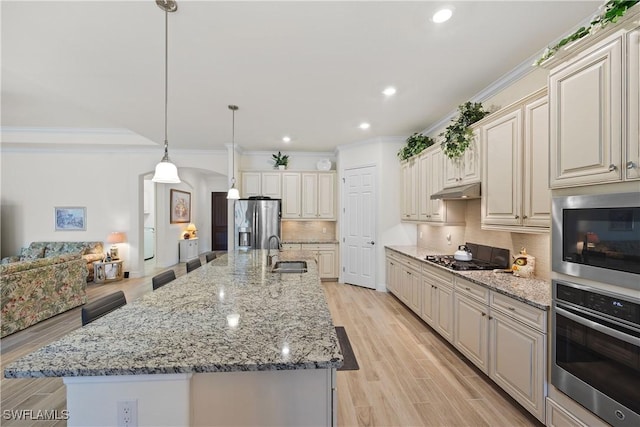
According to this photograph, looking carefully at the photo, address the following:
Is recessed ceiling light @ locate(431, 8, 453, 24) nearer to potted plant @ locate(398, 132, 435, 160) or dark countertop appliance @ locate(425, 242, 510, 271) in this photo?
dark countertop appliance @ locate(425, 242, 510, 271)

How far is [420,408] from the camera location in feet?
6.90

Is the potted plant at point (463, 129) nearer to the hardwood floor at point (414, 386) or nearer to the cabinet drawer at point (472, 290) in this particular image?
the cabinet drawer at point (472, 290)

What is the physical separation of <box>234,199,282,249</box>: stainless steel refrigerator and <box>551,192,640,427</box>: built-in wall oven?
4435mm

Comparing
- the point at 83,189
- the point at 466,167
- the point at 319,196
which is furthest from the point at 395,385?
the point at 83,189

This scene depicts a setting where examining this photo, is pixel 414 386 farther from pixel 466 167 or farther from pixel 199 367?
pixel 466 167

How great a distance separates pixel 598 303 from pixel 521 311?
0.54m

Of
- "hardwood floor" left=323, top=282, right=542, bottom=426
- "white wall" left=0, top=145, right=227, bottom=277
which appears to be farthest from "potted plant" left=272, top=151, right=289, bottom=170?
"hardwood floor" left=323, top=282, right=542, bottom=426

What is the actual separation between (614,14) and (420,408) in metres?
2.63

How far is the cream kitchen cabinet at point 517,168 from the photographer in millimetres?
2092

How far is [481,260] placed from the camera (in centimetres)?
321

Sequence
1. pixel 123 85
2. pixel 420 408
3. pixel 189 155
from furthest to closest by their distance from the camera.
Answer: pixel 189 155 < pixel 123 85 < pixel 420 408

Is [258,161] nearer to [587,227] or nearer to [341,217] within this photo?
[341,217]

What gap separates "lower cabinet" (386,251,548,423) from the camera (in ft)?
6.01

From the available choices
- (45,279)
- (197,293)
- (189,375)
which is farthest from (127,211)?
(189,375)
